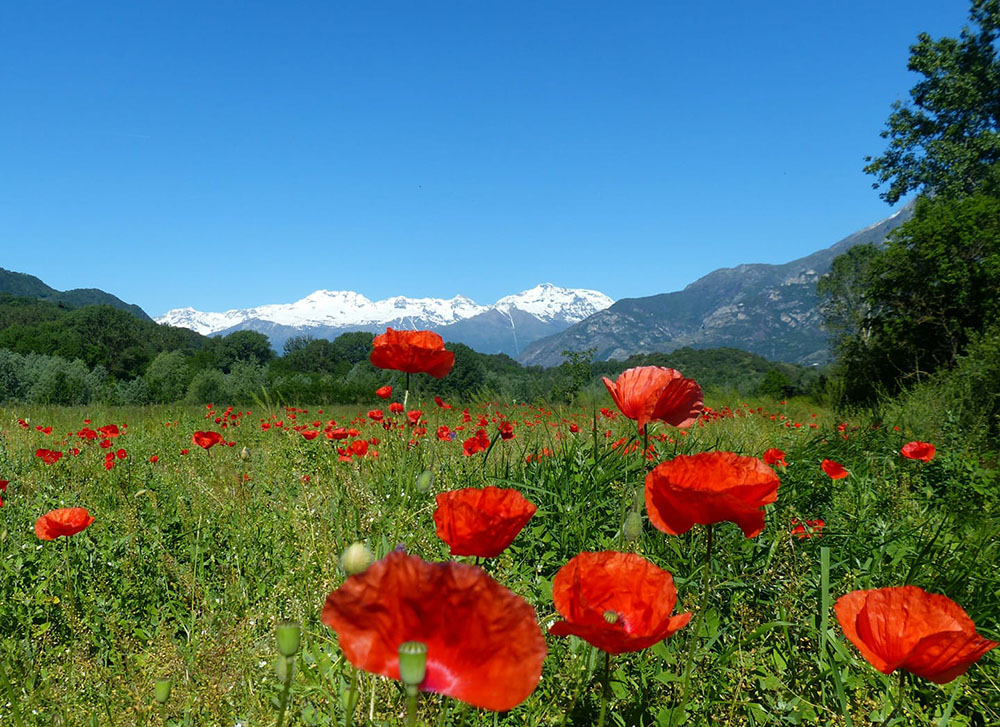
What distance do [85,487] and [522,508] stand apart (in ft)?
12.6

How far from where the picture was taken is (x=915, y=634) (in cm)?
89

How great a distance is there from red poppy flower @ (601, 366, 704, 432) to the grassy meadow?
0.26 m

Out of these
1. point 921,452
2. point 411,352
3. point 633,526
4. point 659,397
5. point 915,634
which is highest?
point 411,352

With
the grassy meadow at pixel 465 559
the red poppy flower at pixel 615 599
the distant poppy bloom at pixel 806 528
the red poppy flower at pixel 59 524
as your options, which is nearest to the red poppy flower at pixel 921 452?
the grassy meadow at pixel 465 559

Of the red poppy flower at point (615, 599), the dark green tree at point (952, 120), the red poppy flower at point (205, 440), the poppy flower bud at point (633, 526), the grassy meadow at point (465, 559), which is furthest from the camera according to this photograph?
the dark green tree at point (952, 120)

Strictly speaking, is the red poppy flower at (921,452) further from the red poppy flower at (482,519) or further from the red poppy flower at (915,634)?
the red poppy flower at (482,519)

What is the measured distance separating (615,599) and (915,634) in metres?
0.49

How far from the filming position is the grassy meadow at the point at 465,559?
147 cm

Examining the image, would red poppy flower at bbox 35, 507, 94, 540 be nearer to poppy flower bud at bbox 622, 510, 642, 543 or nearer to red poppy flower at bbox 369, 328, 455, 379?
red poppy flower at bbox 369, 328, 455, 379

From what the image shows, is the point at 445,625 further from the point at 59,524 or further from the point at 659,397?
the point at 59,524

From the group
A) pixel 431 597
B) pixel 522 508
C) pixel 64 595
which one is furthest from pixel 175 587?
pixel 431 597

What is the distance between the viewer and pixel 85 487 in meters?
3.61

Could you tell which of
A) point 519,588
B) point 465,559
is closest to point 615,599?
point 465,559

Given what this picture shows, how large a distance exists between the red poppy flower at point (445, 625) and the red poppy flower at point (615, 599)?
9.9 inches
